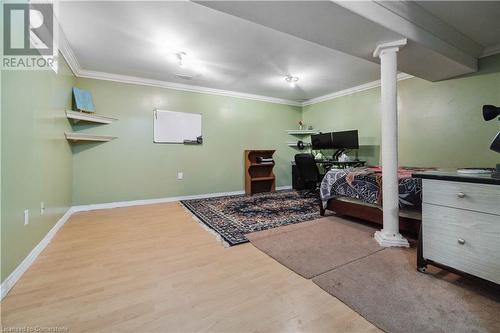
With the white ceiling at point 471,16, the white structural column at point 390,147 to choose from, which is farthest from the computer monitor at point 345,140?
the white structural column at point 390,147

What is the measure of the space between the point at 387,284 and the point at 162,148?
387 cm

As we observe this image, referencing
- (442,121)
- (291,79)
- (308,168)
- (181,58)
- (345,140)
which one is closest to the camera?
(181,58)

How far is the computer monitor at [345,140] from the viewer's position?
4.14 meters

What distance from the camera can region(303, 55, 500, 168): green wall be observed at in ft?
9.29

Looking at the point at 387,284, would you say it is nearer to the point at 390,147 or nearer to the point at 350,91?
the point at 390,147

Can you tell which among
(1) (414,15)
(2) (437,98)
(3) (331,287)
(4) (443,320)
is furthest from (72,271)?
(2) (437,98)

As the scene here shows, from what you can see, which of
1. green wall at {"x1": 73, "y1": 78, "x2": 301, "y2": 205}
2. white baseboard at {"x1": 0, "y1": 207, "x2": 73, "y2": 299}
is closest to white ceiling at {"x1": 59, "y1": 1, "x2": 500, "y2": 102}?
green wall at {"x1": 73, "y1": 78, "x2": 301, "y2": 205}

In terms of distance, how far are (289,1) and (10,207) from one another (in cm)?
243

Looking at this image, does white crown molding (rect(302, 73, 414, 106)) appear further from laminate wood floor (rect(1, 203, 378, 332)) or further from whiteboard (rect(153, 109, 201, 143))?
laminate wood floor (rect(1, 203, 378, 332))

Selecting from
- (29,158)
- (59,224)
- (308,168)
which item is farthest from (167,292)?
(308,168)

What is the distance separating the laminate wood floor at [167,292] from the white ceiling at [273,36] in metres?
1.93

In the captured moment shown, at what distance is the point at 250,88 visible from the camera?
14.6ft

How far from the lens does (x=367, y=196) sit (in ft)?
7.75

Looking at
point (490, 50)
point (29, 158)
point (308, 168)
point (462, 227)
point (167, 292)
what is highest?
point (490, 50)
